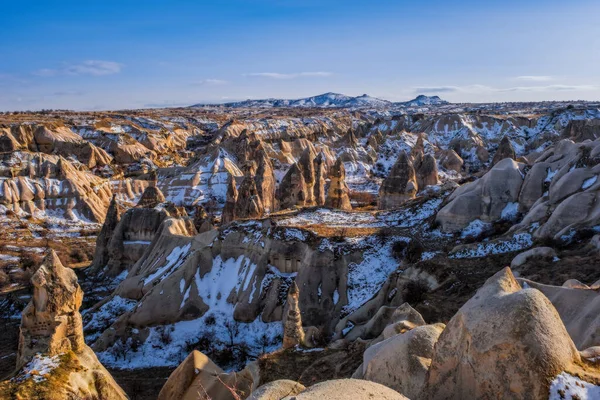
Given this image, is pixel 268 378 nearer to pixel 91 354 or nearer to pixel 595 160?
pixel 91 354

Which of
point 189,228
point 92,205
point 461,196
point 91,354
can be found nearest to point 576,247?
point 461,196

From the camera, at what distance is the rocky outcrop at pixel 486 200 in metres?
25.5

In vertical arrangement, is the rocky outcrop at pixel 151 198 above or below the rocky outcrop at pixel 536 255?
below

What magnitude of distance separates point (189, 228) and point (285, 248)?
13.0 meters

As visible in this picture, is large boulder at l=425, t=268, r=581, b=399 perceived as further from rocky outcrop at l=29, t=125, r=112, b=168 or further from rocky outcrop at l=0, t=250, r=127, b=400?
rocky outcrop at l=29, t=125, r=112, b=168

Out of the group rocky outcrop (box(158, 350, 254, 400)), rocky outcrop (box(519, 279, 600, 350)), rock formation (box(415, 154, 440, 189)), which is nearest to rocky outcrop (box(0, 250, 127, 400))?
rocky outcrop (box(158, 350, 254, 400))

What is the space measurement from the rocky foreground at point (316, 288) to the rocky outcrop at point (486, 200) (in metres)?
0.10

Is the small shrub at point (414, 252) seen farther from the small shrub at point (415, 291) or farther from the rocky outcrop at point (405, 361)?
the rocky outcrop at point (405, 361)

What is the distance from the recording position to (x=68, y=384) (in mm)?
11602

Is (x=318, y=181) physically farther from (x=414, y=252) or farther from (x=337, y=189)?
(x=414, y=252)

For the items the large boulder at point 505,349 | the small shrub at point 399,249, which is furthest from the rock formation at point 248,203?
the large boulder at point 505,349

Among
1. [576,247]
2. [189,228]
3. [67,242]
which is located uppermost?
[576,247]

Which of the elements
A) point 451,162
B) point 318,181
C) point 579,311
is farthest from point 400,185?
point 579,311

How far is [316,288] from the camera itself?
2284 centimetres
